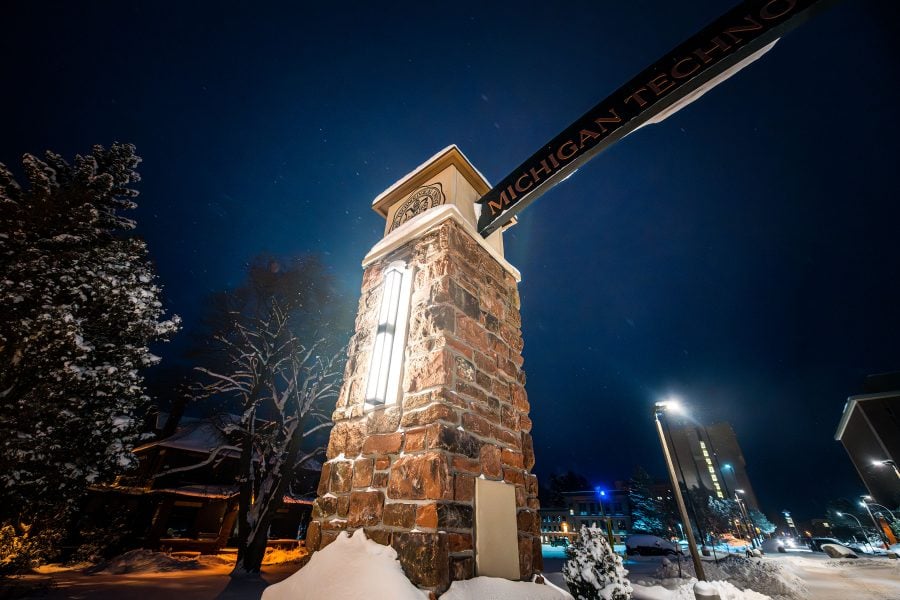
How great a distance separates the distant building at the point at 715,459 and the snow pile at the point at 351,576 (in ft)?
292

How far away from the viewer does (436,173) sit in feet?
14.3

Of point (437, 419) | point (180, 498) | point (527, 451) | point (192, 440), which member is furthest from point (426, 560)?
point (192, 440)

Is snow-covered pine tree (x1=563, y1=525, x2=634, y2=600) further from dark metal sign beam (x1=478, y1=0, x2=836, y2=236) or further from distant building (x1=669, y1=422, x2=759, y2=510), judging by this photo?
distant building (x1=669, y1=422, x2=759, y2=510)

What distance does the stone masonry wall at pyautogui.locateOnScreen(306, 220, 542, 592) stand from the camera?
2188 millimetres

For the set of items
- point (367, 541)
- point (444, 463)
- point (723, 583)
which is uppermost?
point (444, 463)

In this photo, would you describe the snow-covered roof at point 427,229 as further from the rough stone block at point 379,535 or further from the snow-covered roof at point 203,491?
the snow-covered roof at point 203,491

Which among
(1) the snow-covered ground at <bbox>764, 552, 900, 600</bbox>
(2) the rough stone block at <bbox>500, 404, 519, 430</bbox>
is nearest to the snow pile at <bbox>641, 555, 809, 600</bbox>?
(1) the snow-covered ground at <bbox>764, 552, 900, 600</bbox>

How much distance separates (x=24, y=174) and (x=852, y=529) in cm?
8925

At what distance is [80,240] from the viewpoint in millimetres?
10406

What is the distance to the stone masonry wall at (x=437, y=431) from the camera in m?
2.19

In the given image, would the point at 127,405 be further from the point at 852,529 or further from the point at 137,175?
the point at 852,529

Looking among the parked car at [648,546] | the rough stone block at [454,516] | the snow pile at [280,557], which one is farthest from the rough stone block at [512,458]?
the parked car at [648,546]

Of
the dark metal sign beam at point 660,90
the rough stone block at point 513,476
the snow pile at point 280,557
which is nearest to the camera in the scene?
the dark metal sign beam at point 660,90

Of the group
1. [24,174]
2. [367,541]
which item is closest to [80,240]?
[24,174]
